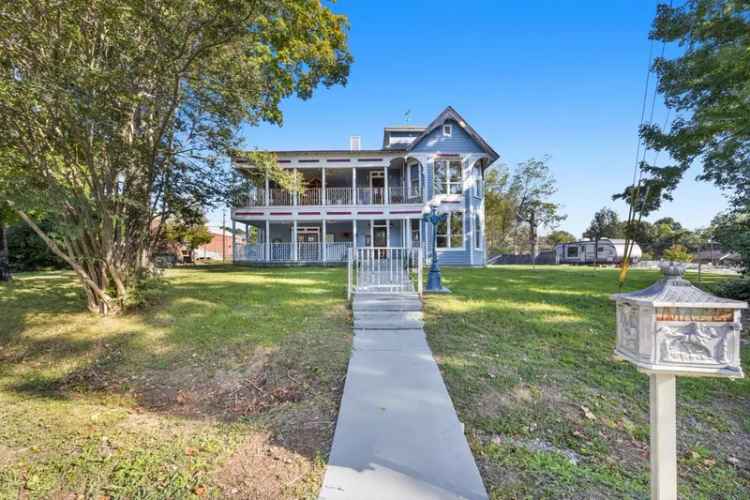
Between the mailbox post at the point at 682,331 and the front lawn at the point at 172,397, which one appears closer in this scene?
the mailbox post at the point at 682,331

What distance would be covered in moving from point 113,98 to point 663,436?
787 cm

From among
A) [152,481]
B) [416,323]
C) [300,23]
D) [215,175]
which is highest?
[300,23]

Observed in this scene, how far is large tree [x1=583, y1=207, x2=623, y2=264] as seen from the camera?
54778 millimetres

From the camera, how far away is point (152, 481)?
2.57m

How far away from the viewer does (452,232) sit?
1884cm

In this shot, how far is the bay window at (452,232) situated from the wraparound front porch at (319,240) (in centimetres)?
137

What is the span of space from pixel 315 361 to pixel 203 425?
5.22 feet

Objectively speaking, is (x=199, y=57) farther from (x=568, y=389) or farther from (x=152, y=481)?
(x=568, y=389)

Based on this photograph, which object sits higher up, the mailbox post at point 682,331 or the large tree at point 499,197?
the large tree at point 499,197

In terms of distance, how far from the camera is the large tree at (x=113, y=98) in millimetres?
5047

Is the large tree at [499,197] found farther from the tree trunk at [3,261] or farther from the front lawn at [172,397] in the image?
the tree trunk at [3,261]

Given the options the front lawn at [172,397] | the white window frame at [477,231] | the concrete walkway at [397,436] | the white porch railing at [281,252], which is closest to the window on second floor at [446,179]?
the white window frame at [477,231]

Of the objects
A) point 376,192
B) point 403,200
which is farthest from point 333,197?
point 403,200

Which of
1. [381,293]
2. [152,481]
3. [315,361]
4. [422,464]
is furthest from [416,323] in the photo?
[152,481]
